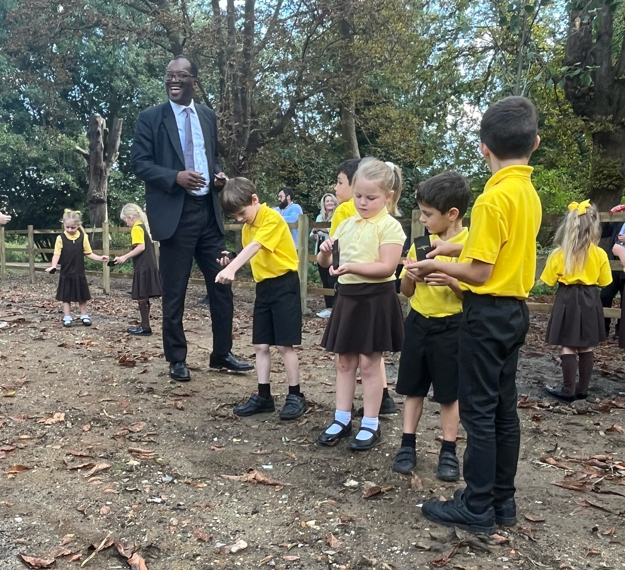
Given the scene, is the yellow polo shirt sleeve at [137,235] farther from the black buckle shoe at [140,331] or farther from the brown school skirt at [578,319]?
the brown school skirt at [578,319]

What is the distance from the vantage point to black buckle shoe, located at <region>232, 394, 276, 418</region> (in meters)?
4.13

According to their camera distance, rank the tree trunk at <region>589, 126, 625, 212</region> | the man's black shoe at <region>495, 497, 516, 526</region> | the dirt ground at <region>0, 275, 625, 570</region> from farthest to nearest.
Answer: the tree trunk at <region>589, 126, 625, 212</region> < the man's black shoe at <region>495, 497, 516, 526</region> < the dirt ground at <region>0, 275, 625, 570</region>

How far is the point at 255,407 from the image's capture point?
13.6 ft

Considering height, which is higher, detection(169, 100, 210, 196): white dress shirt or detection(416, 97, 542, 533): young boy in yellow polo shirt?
detection(169, 100, 210, 196): white dress shirt

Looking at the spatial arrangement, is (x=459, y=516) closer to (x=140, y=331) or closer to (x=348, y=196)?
(x=348, y=196)

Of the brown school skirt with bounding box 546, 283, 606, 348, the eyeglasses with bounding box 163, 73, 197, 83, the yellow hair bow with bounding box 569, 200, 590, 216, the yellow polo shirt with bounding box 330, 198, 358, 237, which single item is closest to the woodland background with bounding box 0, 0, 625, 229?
the yellow hair bow with bounding box 569, 200, 590, 216

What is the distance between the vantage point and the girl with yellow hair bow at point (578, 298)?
4914 millimetres

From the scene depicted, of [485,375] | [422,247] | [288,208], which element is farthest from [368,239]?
[288,208]

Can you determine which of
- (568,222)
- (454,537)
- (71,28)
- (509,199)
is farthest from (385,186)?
(71,28)

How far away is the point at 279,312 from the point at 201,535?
1.78m

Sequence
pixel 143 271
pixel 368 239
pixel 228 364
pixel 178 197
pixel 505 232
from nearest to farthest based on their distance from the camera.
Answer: pixel 505 232, pixel 368 239, pixel 178 197, pixel 228 364, pixel 143 271

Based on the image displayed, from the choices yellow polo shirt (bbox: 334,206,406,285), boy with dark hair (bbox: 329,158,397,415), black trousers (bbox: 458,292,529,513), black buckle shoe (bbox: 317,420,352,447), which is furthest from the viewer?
Answer: boy with dark hair (bbox: 329,158,397,415)

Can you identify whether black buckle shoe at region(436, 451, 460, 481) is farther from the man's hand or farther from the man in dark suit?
the man's hand

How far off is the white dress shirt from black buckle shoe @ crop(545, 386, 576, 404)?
3.28m
